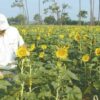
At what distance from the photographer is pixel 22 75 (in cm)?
296

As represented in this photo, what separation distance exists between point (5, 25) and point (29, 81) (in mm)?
1666

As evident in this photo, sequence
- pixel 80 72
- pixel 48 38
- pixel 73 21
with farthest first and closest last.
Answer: pixel 73 21
pixel 48 38
pixel 80 72

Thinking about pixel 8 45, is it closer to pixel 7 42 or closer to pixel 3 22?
pixel 7 42

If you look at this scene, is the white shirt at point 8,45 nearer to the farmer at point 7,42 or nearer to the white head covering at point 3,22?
A: the farmer at point 7,42

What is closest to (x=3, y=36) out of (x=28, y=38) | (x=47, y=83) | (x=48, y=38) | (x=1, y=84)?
(x=47, y=83)

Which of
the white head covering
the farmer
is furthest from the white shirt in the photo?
the white head covering

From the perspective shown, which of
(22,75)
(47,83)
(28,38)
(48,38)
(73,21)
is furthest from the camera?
(73,21)

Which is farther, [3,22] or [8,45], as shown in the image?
[8,45]

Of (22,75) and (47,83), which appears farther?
(47,83)

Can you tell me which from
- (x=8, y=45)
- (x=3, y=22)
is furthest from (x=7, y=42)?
(x=3, y=22)

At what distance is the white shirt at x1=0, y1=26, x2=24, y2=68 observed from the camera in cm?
465

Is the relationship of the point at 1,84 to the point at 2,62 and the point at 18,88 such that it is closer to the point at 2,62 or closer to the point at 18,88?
A: the point at 18,88

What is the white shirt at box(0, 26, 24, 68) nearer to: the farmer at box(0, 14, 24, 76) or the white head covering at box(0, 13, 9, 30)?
the farmer at box(0, 14, 24, 76)

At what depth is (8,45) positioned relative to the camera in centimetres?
475
